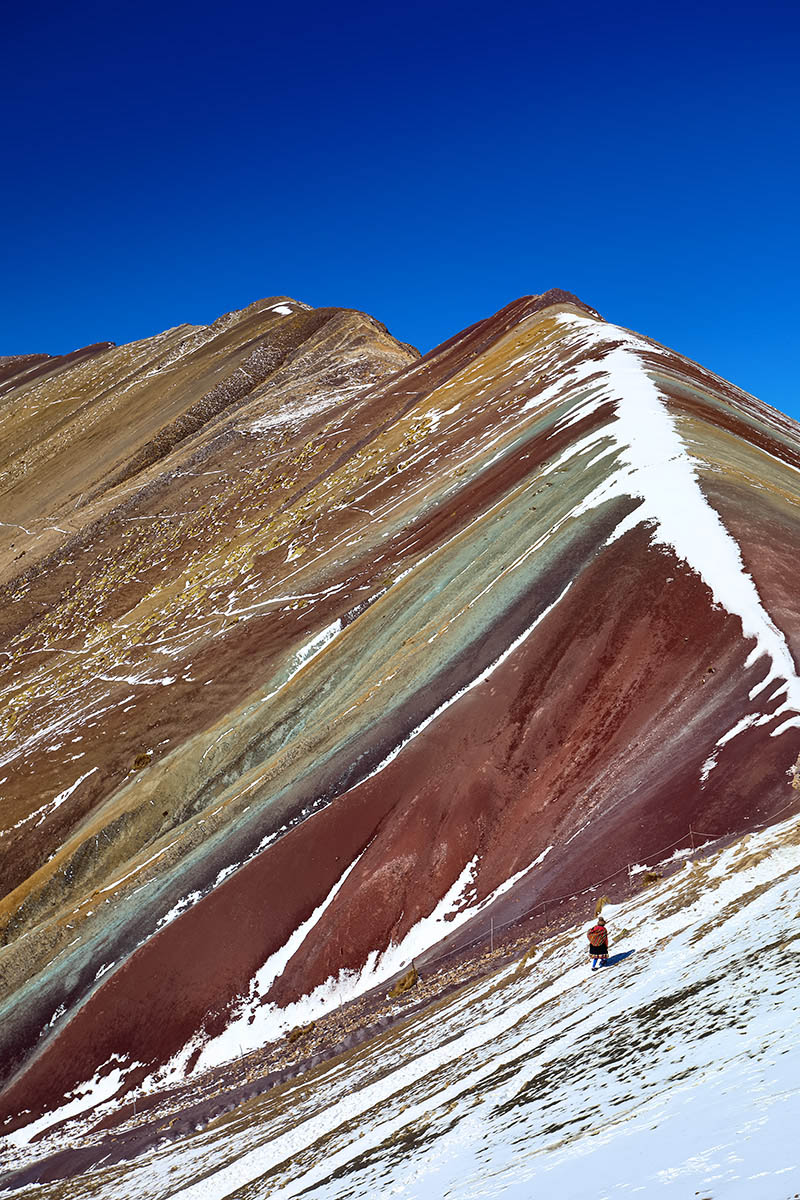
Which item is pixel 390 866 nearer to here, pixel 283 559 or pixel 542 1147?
pixel 542 1147

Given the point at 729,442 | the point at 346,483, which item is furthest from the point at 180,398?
the point at 729,442

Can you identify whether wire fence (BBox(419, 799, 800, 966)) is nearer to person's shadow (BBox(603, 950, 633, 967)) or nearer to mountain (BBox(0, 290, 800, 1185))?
mountain (BBox(0, 290, 800, 1185))

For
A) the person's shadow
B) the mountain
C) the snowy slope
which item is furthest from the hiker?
the mountain

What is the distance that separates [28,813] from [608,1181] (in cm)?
4366

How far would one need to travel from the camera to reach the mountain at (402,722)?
80.8 ft

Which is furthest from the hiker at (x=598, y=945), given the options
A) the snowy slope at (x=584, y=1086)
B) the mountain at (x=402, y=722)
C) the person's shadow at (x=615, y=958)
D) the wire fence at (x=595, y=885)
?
the wire fence at (x=595, y=885)

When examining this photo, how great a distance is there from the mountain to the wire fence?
5.0 inches

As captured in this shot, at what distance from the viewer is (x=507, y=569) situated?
120 feet

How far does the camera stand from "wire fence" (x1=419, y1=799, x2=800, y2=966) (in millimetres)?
19344

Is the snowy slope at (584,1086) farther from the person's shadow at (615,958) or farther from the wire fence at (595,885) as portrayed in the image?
the wire fence at (595,885)

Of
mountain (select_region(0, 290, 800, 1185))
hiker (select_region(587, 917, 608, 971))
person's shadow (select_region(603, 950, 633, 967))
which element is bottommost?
person's shadow (select_region(603, 950, 633, 967))

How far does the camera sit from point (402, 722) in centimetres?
3138

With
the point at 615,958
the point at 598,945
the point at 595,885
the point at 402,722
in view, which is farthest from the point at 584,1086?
the point at 402,722

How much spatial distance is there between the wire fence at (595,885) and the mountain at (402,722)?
0.13 metres
